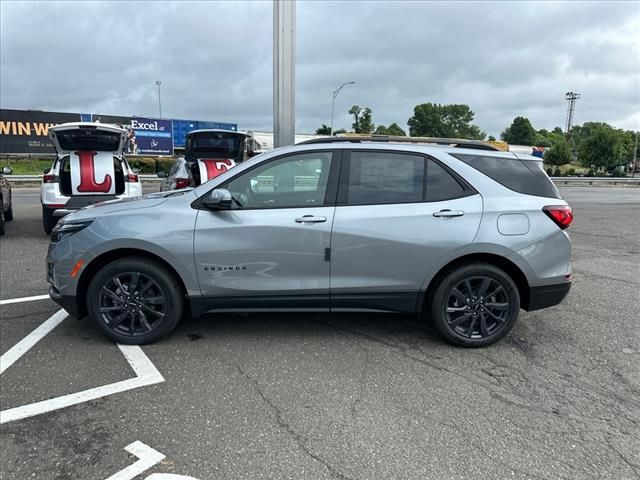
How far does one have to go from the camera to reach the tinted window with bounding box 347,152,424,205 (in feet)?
12.8

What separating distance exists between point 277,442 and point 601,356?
2.86 metres

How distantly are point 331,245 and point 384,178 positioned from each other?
0.74 m

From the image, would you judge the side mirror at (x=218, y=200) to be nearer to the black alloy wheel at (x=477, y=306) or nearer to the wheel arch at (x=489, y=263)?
the wheel arch at (x=489, y=263)

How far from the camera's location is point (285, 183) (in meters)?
3.92

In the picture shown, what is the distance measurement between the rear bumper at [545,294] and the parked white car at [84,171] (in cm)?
773

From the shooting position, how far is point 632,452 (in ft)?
8.62

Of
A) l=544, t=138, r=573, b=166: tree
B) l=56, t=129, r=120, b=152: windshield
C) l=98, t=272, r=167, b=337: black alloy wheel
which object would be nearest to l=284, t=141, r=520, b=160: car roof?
l=98, t=272, r=167, b=337: black alloy wheel

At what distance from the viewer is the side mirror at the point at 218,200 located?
372cm

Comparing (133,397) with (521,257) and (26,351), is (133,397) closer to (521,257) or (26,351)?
(26,351)

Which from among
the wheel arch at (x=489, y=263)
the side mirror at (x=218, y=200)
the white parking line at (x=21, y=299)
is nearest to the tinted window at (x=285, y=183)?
the side mirror at (x=218, y=200)

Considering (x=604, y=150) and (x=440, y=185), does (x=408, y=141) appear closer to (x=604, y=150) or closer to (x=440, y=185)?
(x=440, y=185)

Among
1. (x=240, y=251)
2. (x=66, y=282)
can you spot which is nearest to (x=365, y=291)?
(x=240, y=251)

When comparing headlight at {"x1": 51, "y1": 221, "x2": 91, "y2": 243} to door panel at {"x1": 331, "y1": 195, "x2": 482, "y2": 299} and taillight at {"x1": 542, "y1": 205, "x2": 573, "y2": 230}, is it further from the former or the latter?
taillight at {"x1": 542, "y1": 205, "x2": 573, "y2": 230}

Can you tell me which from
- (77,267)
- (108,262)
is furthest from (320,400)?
(77,267)
